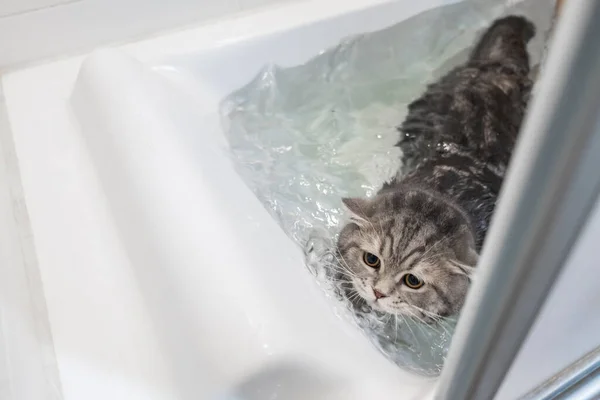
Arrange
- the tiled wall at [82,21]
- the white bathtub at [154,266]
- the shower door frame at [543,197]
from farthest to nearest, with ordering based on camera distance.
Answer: the tiled wall at [82,21]
the white bathtub at [154,266]
the shower door frame at [543,197]

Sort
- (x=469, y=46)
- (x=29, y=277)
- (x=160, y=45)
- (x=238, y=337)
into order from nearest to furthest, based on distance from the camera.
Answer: (x=238, y=337) → (x=29, y=277) → (x=160, y=45) → (x=469, y=46)

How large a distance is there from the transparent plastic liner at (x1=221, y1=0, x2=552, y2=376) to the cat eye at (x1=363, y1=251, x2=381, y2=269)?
5cm

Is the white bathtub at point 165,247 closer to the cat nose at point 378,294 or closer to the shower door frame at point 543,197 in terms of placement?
the cat nose at point 378,294

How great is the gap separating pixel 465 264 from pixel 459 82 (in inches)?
17.4

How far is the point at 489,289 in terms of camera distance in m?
0.35

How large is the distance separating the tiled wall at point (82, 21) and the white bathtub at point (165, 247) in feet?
0.12

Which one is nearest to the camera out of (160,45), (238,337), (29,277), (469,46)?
(238,337)

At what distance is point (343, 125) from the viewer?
114cm

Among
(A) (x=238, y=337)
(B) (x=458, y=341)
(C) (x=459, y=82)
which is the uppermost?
(C) (x=459, y=82)

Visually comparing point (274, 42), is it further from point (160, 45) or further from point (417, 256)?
point (417, 256)

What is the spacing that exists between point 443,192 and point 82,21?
0.71 metres

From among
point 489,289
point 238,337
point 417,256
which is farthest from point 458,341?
point 417,256

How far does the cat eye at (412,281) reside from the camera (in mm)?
853

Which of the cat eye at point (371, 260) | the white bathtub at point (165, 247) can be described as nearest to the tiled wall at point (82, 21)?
the white bathtub at point (165, 247)
